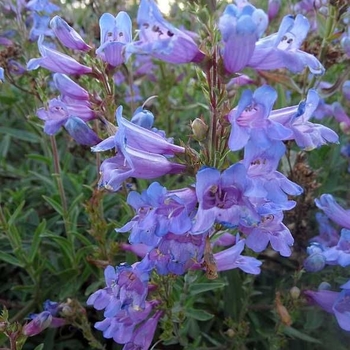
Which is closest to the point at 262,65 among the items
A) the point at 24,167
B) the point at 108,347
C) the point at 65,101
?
the point at 65,101

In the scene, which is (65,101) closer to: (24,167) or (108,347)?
(108,347)

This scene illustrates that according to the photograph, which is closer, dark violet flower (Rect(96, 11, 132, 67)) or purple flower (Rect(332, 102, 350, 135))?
dark violet flower (Rect(96, 11, 132, 67))

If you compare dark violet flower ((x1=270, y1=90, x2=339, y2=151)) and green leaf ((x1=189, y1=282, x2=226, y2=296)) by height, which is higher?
dark violet flower ((x1=270, y1=90, x2=339, y2=151))

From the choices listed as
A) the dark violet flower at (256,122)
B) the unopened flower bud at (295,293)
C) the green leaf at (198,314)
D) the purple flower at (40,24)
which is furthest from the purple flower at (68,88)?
the purple flower at (40,24)

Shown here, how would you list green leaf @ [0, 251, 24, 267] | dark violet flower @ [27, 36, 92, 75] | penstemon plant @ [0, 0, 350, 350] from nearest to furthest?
penstemon plant @ [0, 0, 350, 350], dark violet flower @ [27, 36, 92, 75], green leaf @ [0, 251, 24, 267]

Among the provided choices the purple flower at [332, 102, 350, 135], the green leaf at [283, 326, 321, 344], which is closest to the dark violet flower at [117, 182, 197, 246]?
the green leaf at [283, 326, 321, 344]

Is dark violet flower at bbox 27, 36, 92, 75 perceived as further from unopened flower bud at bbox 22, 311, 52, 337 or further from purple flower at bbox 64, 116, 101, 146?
unopened flower bud at bbox 22, 311, 52, 337

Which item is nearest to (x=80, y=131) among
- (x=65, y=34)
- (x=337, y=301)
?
(x=65, y=34)

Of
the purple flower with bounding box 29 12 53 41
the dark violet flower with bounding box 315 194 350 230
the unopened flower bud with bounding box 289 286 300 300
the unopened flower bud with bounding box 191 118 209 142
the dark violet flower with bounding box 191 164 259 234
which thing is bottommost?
the unopened flower bud with bounding box 289 286 300 300
